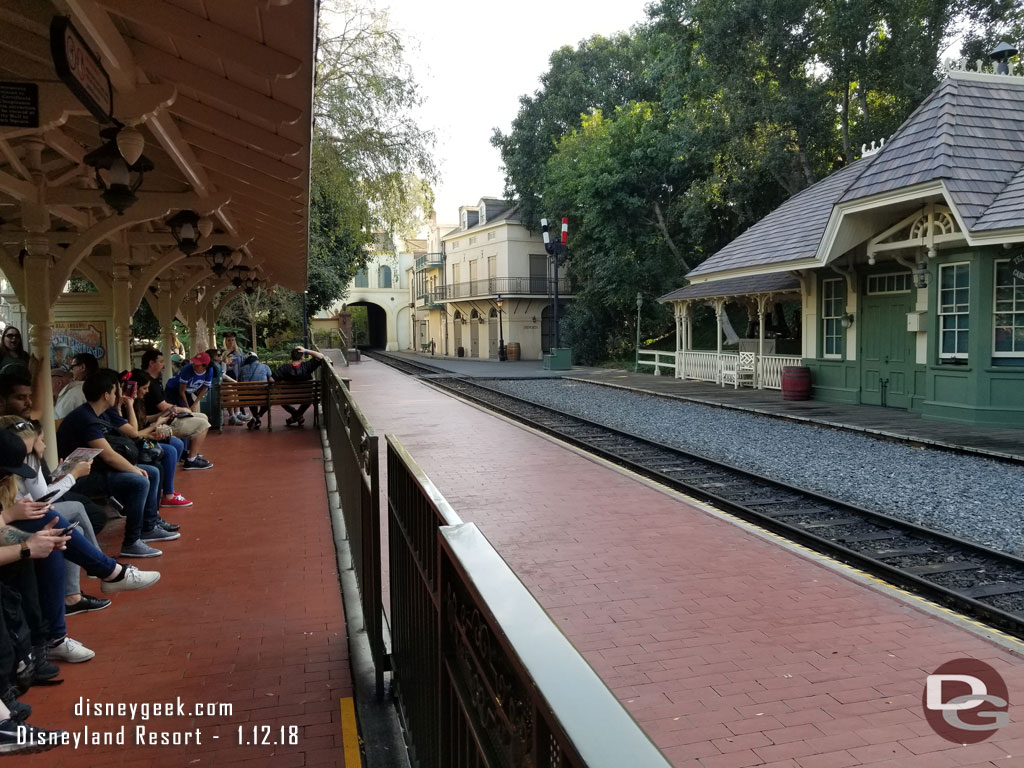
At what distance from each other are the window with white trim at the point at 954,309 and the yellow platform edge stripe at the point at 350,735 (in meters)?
13.6

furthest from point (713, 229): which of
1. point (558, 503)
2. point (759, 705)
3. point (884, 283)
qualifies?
point (759, 705)

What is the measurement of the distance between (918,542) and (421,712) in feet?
18.6

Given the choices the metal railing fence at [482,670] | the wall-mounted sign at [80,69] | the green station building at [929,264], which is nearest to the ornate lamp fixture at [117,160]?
the wall-mounted sign at [80,69]

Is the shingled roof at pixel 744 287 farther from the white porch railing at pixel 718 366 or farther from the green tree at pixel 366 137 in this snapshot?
the green tree at pixel 366 137

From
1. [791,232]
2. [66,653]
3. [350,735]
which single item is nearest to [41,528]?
[66,653]

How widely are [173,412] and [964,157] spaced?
13.7 meters

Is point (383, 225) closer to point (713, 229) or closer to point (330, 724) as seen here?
point (713, 229)

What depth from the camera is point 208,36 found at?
302 centimetres

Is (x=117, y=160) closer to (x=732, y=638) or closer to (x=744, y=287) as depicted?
(x=732, y=638)

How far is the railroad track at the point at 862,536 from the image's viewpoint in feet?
17.9

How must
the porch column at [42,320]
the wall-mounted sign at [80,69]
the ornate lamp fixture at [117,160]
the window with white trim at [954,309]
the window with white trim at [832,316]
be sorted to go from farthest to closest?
the window with white trim at [832,316], the window with white trim at [954,309], the porch column at [42,320], the ornate lamp fixture at [117,160], the wall-mounted sign at [80,69]

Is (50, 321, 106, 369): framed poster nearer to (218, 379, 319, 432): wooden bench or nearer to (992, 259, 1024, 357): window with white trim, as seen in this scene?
(218, 379, 319, 432): wooden bench

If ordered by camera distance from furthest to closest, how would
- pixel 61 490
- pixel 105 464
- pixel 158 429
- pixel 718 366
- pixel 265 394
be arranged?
pixel 718 366, pixel 265 394, pixel 158 429, pixel 105 464, pixel 61 490

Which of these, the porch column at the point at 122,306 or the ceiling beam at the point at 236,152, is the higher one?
the ceiling beam at the point at 236,152
